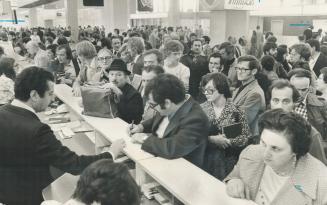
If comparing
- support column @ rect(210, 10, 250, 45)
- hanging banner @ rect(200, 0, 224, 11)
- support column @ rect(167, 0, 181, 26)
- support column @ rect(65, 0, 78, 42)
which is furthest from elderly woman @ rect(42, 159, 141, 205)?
support column @ rect(167, 0, 181, 26)

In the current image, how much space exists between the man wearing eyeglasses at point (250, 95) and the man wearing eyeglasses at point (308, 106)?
50 cm

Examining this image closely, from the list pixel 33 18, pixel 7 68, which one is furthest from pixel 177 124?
pixel 33 18

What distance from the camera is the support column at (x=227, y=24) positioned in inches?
414

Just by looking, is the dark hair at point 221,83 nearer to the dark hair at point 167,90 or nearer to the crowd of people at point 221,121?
the crowd of people at point 221,121

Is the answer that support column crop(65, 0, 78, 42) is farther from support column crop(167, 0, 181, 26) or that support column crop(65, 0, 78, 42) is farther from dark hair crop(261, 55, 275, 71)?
dark hair crop(261, 55, 275, 71)

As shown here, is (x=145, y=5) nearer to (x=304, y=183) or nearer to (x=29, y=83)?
(x=29, y=83)

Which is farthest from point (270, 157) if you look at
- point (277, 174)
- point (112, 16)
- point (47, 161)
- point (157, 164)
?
point (112, 16)

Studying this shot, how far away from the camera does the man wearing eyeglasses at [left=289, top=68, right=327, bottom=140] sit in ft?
11.3

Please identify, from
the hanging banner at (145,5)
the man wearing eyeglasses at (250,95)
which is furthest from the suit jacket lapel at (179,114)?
the hanging banner at (145,5)

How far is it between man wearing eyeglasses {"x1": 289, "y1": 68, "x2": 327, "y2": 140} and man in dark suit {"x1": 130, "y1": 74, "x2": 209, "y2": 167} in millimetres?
1155

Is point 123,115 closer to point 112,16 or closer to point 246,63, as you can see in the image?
point 246,63

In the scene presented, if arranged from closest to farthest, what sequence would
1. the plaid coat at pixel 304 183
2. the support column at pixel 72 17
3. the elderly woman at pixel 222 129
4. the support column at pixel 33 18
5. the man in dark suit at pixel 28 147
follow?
the plaid coat at pixel 304 183
the man in dark suit at pixel 28 147
the elderly woman at pixel 222 129
the support column at pixel 72 17
the support column at pixel 33 18

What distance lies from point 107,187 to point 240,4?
985 cm

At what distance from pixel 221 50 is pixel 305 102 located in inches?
107
